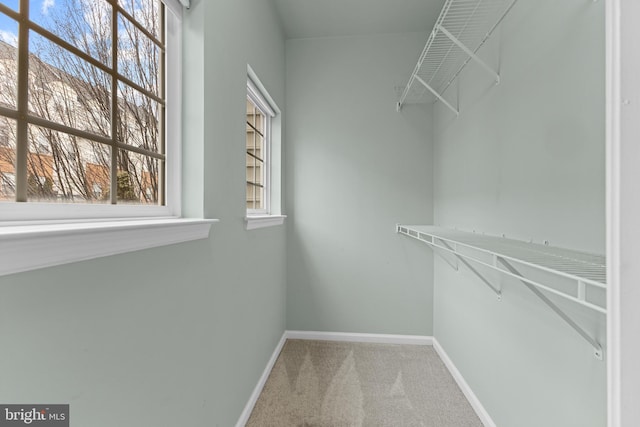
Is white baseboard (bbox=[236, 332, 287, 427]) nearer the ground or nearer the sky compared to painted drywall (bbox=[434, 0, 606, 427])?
nearer the ground

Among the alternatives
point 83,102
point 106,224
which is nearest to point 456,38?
point 83,102

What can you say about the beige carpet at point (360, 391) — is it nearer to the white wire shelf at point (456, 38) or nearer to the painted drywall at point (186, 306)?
the painted drywall at point (186, 306)

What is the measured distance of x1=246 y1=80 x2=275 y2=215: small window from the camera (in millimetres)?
1989

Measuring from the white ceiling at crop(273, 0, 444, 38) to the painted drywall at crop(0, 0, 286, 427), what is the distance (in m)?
0.39

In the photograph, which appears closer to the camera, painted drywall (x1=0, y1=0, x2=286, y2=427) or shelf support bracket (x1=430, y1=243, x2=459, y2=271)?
painted drywall (x1=0, y1=0, x2=286, y2=427)

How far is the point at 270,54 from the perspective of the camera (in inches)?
79.7

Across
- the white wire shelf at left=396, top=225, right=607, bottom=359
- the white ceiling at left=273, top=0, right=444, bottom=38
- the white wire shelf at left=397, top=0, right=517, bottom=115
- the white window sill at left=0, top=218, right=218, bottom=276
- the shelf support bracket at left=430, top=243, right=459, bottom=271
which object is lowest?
the shelf support bracket at left=430, top=243, right=459, bottom=271

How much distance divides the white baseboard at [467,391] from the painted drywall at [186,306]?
1305 mm

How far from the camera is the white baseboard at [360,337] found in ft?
7.98

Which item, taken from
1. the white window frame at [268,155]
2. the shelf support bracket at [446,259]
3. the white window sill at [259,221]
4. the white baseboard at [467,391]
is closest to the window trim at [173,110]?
the white window sill at [259,221]

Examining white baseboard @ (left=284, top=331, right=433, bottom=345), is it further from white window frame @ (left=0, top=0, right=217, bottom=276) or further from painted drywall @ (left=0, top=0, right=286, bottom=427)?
white window frame @ (left=0, top=0, right=217, bottom=276)

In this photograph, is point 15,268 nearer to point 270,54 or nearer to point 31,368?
point 31,368

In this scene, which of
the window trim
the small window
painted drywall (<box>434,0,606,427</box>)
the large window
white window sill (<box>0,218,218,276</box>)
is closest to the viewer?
white window sill (<box>0,218,218,276</box>)

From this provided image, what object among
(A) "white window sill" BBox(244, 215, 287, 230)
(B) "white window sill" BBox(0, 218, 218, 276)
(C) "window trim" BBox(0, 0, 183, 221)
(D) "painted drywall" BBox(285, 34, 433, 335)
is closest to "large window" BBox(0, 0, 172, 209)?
(C) "window trim" BBox(0, 0, 183, 221)
